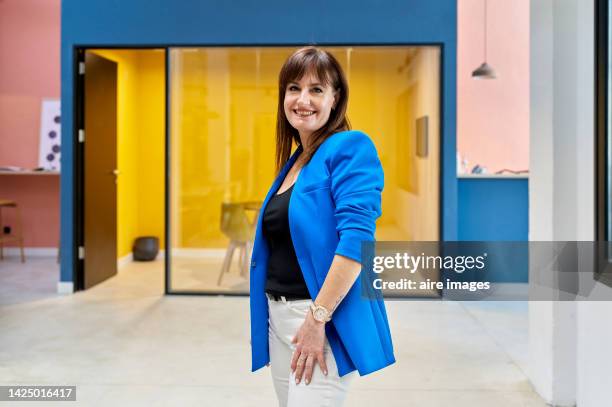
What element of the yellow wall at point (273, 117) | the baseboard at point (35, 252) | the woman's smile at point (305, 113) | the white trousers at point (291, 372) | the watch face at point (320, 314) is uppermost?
the yellow wall at point (273, 117)

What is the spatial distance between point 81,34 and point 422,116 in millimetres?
3150

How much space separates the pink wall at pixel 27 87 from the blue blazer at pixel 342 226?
7.75 metres

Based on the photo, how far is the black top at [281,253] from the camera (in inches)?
55.8

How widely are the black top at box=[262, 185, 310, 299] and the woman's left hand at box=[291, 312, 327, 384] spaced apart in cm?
10

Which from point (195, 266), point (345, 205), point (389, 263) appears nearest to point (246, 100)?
point (195, 266)

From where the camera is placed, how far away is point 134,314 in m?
5.02

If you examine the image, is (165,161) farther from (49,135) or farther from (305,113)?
(305,113)

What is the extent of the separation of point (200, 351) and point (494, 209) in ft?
10.9

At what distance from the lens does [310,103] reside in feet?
4.65

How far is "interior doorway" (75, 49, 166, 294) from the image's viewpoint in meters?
5.97

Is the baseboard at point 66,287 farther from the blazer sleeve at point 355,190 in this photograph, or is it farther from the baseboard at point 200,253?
the blazer sleeve at point 355,190

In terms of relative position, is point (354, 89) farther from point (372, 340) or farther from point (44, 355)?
point (372, 340)

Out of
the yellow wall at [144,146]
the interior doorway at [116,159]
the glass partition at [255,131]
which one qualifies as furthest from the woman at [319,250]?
the yellow wall at [144,146]

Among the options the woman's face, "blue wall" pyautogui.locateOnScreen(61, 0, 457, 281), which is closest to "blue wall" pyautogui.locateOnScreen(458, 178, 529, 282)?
A: "blue wall" pyautogui.locateOnScreen(61, 0, 457, 281)
